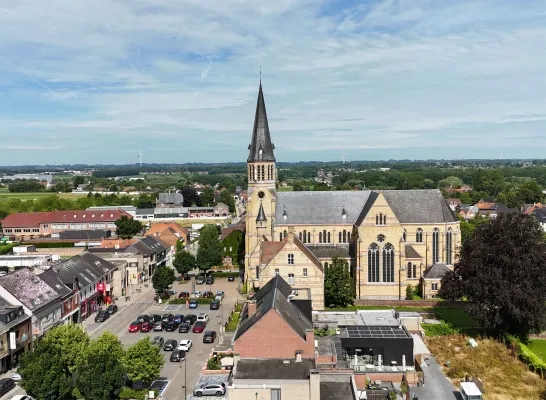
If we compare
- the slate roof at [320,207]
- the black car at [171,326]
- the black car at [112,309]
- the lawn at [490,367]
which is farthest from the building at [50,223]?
the lawn at [490,367]

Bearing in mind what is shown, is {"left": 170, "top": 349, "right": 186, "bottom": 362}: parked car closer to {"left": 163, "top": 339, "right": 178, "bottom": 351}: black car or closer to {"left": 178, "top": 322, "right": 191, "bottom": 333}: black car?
{"left": 163, "top": 339, "right": 178, "bottom": 351}: black car

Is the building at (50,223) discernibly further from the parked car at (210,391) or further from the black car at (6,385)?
the parked car at (210,391)

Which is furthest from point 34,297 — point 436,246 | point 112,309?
point 436,246

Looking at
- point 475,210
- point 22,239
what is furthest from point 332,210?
point 475,210

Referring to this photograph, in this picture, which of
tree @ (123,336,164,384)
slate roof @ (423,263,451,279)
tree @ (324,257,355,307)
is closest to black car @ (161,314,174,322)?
tree @ (324,257,355,307)

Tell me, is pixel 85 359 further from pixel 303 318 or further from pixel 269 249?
pixel 269 249

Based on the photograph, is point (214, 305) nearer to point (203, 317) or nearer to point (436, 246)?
point (203, 317)
